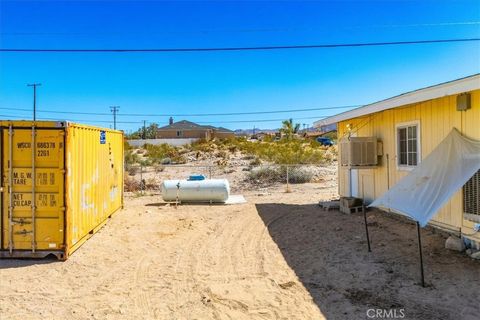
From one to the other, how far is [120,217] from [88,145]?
11.5ft

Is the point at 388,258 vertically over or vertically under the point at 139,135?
under

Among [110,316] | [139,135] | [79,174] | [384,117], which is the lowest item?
[110,316]

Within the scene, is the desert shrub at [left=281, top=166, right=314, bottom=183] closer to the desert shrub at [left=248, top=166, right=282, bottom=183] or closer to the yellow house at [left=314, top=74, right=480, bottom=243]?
the desert shrub at [left=248, top=166, right=282, bottom=183]

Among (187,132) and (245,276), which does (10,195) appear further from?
(187,132)

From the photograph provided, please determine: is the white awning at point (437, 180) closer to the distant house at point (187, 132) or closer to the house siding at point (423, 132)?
the house siding at point (423, 132)

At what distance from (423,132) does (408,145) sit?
0.91 metres

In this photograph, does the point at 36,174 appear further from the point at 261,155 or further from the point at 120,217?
the point at 261,155

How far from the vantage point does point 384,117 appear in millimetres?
11516

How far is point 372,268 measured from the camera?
6.70 metres

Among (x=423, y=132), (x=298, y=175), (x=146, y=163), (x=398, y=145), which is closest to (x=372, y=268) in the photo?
(x=423, y=132)

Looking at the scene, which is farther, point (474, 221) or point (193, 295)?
point (474, 221)

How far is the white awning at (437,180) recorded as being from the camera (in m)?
6.18

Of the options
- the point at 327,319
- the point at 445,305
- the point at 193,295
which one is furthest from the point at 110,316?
the point at 445,305

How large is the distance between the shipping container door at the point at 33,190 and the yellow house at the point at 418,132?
23.5 ft
